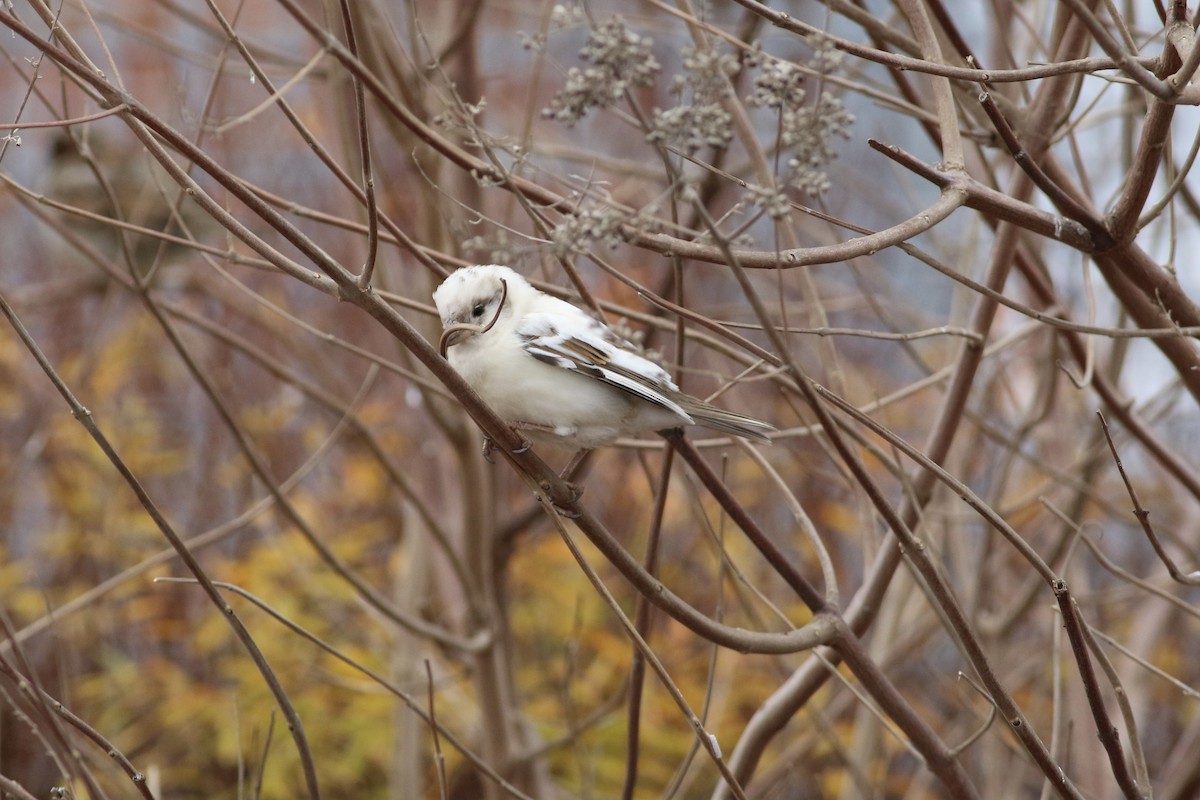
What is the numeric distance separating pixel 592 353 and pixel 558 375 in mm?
85

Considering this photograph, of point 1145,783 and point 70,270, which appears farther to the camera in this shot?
point 70,270

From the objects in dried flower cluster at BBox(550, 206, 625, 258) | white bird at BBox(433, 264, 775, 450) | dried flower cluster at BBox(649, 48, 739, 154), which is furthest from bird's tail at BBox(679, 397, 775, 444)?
dried flower cluster at BBox(550, 206, 625, 258)

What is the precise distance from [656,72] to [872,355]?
5.69 meters

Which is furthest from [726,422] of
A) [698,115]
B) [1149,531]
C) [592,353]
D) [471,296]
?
[1149,531]

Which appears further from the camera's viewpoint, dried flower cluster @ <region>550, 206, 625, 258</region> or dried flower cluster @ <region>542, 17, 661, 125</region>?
dried flower cluster @ <region>542, 17, 661, 125</region>

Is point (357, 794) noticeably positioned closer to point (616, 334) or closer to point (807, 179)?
point (616, 334)

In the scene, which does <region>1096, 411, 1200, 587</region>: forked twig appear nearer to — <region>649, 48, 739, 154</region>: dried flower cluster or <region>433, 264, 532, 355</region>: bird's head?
<region>649, 48, 739, 154</region>: dried flower cluster

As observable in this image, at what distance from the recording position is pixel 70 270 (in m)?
7.17

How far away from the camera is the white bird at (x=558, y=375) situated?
2279 millimetres

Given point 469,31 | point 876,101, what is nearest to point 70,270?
point 469,31

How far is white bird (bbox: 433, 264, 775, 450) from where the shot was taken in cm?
228

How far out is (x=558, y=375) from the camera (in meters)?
2.33

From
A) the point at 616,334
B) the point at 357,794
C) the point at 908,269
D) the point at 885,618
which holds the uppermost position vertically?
the point at 908,269

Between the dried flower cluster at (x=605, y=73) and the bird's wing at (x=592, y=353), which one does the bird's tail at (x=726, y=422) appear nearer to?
the bird's wing at (x=592, y=353)
